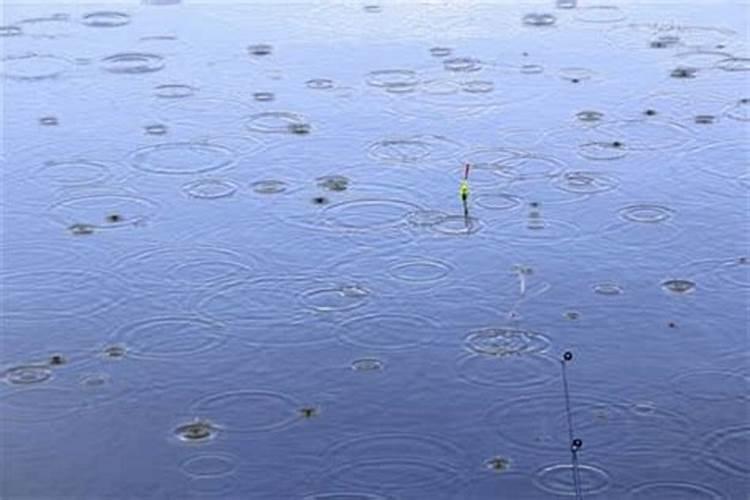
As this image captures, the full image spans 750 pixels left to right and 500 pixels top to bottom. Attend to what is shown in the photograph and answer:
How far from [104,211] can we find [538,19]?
7.64 metres

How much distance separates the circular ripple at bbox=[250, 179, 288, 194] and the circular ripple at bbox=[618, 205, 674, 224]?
120 inches

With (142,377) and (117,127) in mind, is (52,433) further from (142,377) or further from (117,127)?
(117,127)

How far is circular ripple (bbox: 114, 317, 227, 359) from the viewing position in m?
11.2

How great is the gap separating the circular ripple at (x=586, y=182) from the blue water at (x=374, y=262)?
0.03 meters

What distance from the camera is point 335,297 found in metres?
12.0

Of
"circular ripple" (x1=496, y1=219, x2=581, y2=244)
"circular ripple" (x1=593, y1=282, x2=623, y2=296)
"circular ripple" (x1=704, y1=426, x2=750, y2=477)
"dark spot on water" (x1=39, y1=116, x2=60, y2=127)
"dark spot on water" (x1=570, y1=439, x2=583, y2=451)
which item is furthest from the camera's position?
"dark spot on water" (x1=39, y1=116, x2=60, y2=127)

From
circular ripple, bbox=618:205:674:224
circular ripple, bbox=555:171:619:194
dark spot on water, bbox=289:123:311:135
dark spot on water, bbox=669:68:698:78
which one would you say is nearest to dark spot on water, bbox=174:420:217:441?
circular ripple, bbox=618:205:674:224

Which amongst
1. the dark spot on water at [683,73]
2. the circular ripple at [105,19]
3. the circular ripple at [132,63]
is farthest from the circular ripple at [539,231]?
the circular ripple at [105,19]

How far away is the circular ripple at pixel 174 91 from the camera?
16484 millimetres

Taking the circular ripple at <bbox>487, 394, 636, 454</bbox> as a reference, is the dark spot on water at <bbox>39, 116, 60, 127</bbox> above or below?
above

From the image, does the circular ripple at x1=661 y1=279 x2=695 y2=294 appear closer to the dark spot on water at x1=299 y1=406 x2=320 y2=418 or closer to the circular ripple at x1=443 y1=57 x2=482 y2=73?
the dark spot on water at x1=299 y1=406 x2=320 y2=418

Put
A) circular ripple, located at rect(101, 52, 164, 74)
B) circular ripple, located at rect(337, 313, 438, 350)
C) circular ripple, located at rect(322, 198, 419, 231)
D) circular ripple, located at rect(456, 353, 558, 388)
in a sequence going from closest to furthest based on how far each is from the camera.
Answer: circular ripple, located at rect(456, 353, 558, 388) → circular ripple, located at rect(337, 313, 438, 350) → circular ripple, located at rect(322, 198, 419, 231) → circular ripple, located at rect(101, 52, 164, 74)

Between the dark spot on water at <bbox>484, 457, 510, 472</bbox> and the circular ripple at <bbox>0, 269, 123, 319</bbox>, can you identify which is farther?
the circular ripple at <bbox>0, 269, 123, 319</bbox>

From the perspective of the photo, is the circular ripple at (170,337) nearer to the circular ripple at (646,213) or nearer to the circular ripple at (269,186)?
the circular ripple at (269,186)
